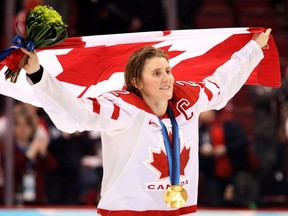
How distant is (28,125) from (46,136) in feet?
0.58

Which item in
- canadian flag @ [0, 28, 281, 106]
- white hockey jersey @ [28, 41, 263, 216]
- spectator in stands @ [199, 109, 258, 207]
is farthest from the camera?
spectator in stands @ [199, 109, 258, 207]

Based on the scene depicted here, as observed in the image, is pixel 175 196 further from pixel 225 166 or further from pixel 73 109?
pixel 225 166

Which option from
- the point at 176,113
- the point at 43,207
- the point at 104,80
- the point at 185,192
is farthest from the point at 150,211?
the point at 43,207

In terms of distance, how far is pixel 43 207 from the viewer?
7594 mm

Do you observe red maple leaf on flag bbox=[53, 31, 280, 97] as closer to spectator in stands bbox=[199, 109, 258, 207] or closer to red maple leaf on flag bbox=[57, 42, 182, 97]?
red maple leaf on flag bbox=[57, 42, 182, 97]

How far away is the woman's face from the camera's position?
4055 mm

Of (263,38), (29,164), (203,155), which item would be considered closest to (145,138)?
(263,38)

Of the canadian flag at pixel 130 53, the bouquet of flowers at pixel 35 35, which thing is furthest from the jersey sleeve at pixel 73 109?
the canadian flag at pixel 130 53

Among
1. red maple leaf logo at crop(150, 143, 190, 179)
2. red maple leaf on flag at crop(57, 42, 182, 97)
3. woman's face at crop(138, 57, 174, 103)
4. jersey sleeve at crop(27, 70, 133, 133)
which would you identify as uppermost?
red maple leaf on flag at crop(57, 42, 182, 97)

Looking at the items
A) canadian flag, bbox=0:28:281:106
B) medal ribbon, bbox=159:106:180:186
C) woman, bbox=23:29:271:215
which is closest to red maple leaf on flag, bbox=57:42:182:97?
canadian flag, bbox=0:28:281:106

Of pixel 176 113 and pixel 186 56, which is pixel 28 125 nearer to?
pixel 186 56

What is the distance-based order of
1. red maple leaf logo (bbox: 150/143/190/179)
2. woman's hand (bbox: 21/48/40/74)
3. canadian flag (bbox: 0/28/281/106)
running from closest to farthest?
woman's hand (bbox: 21/48/40/74) < red maple leaf logo (bbox: 150/143/190/179) < canadian flag (bbox: 0/28/281/106)

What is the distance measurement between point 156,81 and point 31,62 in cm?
65

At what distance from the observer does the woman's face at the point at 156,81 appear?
4.05 metres
